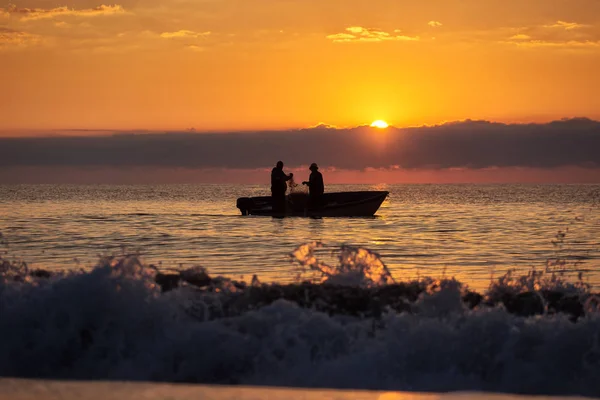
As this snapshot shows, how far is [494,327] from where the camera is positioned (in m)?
10.9

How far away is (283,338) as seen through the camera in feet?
35.7

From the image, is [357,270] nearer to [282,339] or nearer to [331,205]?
[282,339]

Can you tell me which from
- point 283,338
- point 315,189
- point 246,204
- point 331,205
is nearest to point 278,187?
point 315,189

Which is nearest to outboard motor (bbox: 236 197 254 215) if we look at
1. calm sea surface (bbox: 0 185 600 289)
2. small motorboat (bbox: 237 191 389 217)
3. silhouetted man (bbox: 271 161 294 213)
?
small motorboat (bbox: 237 191 389 217)

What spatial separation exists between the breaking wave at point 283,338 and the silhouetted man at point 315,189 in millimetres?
24438

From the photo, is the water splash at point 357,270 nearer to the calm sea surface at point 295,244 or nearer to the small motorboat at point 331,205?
the calm sea surface at point 295,244

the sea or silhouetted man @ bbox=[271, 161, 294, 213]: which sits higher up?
silhouetted man @ bbox=[271, 161, 294, 213]

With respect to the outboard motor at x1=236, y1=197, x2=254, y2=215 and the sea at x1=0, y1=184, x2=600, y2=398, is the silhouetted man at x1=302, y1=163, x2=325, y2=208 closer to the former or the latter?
the outboard motor at x1=236, y1=197, x2=254, y2=215

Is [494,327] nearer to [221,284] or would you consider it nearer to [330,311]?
[330,311]

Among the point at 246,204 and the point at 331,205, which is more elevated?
the point at 331,205

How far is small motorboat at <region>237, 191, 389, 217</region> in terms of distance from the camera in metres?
38.7

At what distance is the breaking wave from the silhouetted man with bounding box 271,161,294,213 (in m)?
24.8

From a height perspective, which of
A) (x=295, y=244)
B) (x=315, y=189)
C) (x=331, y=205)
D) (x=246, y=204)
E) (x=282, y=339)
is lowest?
(x=295, y=244)

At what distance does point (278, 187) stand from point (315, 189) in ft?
5.83
